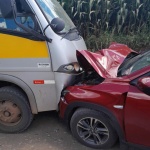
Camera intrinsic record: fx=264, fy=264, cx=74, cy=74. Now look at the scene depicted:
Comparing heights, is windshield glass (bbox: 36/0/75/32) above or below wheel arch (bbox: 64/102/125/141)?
above

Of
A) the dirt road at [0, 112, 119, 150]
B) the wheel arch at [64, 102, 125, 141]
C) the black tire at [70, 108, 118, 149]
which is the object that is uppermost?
the wheel arch at [64, 102, 125, 141]

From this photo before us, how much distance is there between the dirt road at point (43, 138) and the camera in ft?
11.6

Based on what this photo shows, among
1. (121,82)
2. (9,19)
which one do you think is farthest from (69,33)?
(121,82)

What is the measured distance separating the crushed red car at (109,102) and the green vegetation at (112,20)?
2906 millimetres

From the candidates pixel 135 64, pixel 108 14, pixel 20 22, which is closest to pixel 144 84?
pixel 135 64

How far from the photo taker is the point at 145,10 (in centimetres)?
683

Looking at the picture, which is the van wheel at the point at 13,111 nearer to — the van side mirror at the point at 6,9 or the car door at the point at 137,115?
the van side mirror at the point at 6,9

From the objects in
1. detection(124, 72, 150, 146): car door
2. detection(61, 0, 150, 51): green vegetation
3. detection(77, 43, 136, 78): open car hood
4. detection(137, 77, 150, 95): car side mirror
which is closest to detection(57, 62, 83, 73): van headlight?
detection(77, 43, 136, 78): open car hood

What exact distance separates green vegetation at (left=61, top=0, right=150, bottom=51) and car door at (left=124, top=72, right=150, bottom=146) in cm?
370

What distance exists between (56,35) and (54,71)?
475 mm

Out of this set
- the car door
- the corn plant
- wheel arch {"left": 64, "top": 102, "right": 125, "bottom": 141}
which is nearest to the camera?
the car door

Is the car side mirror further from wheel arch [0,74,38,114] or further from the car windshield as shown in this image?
wheel arch [0,74,38,114]

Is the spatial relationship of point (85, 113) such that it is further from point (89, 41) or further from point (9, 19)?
point (89, 41)

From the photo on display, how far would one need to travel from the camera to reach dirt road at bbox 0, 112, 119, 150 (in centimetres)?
355
